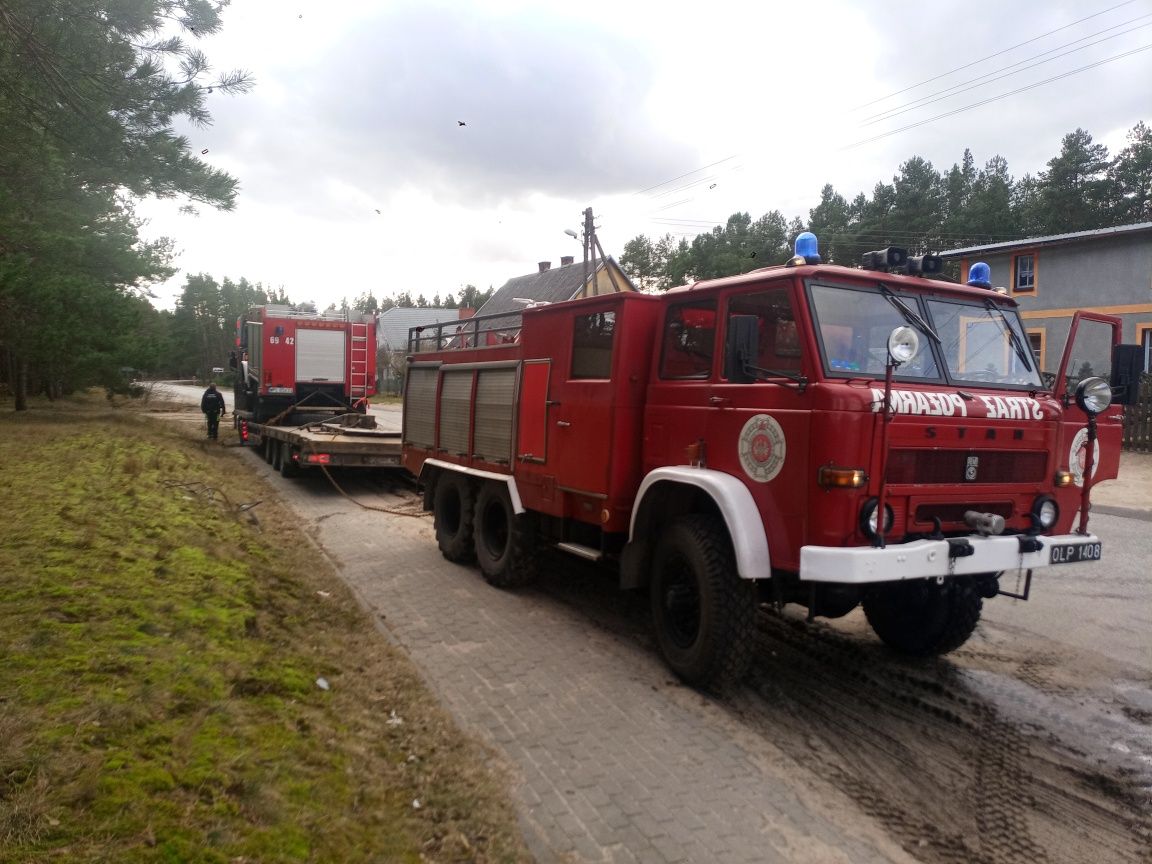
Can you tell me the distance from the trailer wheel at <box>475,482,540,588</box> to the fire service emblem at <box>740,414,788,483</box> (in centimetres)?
302

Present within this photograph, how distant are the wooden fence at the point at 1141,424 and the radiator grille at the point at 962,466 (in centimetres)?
1662

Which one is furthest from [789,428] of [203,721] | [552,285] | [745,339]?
[552,285]

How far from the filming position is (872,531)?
435cm

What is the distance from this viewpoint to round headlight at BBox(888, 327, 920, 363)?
427 cm

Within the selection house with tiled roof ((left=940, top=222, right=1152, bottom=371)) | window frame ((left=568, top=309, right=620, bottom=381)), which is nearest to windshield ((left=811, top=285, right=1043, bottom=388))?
window frame ((left=568, top=309, right=620, bottom=381))

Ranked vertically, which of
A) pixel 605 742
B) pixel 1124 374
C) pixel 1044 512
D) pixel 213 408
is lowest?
pixel 605 742

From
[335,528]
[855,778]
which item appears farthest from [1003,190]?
[855,778]

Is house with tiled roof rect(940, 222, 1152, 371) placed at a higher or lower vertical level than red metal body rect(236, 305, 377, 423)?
higher

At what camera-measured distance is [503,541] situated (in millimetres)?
8000

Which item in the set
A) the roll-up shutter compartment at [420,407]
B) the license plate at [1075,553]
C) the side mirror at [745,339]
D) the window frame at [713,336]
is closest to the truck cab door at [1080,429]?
the license plate at [1075,553]

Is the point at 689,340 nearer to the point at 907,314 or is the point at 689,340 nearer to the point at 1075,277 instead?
the point at 907,314

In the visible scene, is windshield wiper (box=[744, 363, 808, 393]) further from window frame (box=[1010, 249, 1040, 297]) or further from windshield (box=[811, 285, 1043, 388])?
window frame (box=[1010, 249, 1040, 297])

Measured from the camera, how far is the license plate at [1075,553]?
15.8 ft

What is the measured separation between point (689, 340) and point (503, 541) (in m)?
3.25
